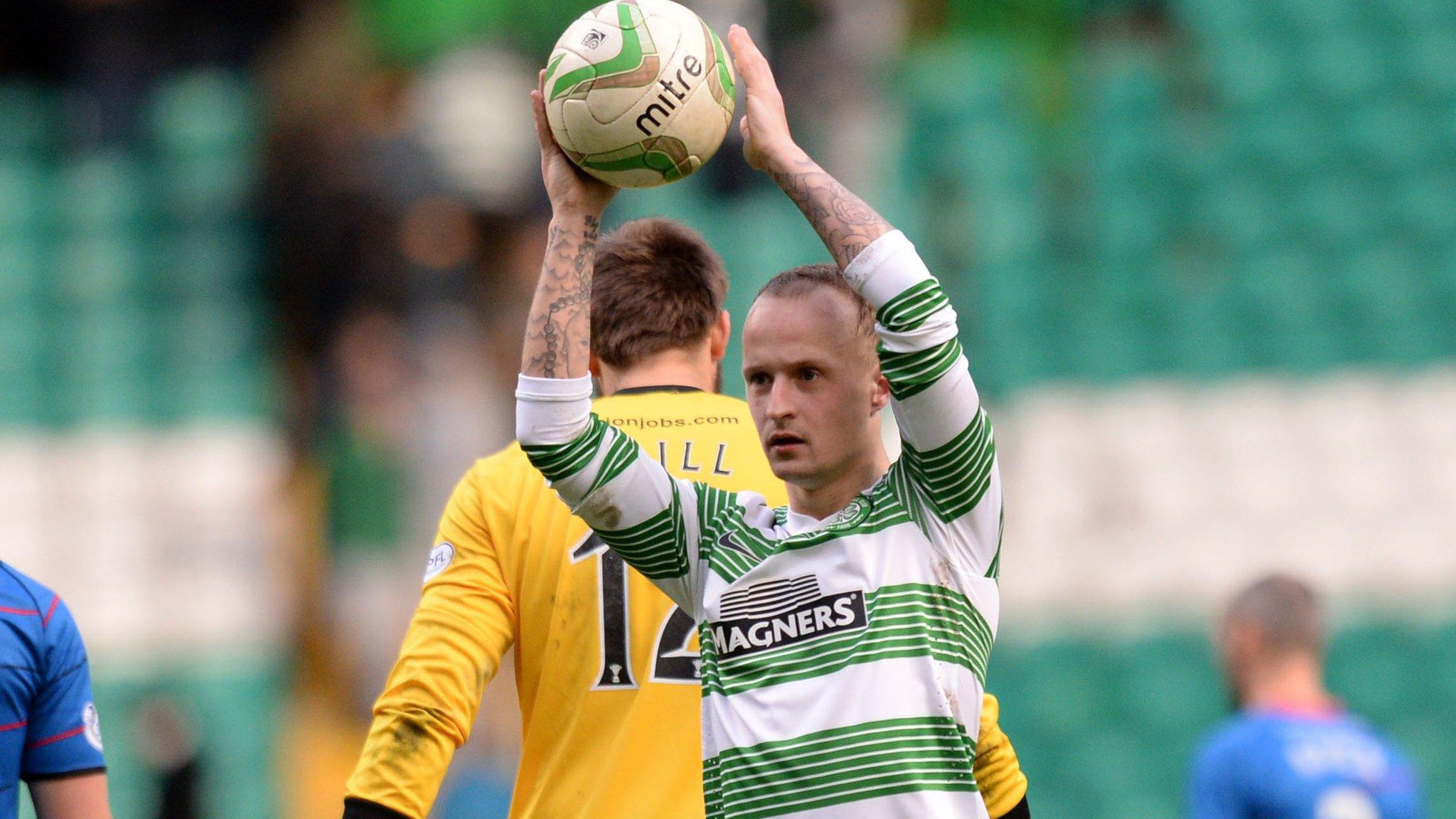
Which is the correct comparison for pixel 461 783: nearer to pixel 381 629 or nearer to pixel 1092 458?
pixel 381 629

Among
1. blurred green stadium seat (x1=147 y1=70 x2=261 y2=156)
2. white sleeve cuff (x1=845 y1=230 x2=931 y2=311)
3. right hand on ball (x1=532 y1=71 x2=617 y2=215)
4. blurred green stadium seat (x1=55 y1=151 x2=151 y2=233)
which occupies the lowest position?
white sleeve cuff (x1=845 y1=230 x2=931 y2=311)

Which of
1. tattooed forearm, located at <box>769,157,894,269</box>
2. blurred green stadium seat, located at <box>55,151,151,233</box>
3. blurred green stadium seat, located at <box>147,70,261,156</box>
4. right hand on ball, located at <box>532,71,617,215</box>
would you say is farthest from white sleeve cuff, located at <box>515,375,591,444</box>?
blurred green stadium seat, located at <box>55,151,151,233</box>

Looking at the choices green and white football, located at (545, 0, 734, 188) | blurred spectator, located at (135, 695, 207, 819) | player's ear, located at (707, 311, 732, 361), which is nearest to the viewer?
green and white football, located at (545, 0, 734, 188)

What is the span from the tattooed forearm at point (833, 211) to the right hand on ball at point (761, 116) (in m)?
0.02

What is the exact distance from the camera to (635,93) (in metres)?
2.97

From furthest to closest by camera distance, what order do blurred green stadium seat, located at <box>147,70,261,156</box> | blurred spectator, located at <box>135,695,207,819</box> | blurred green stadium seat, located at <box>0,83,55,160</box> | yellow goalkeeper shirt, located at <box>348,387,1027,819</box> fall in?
1. blurred green stadium seat, located at <box>0,83,55,160</box>
2. blurred green stadium seat, located at <box>147,70,261,156</box>
3. blurred spectator, located at <box>135,695,207,819</box>
4. yellow goalkeeper shirt, located at <box>348,387,1027,819</box>

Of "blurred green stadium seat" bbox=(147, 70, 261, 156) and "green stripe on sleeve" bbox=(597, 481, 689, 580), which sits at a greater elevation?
"blurred green stadium seat" bbox=(147, 70, 261, 156)

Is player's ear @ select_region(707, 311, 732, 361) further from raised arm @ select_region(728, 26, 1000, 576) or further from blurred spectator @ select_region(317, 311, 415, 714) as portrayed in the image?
blurred spectator @ select_region(317, 311, 415, 714)

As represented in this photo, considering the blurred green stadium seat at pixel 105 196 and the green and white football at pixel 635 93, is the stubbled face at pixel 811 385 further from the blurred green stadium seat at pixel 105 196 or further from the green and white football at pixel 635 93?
the blurred green stadium seat at pixel 105 196

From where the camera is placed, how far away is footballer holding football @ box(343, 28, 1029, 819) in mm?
3396

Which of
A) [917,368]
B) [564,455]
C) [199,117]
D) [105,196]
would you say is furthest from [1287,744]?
[105,196]

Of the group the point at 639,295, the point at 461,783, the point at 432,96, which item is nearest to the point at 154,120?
the point at 432,96

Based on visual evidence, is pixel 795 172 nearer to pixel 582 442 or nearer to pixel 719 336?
pixel 582 442

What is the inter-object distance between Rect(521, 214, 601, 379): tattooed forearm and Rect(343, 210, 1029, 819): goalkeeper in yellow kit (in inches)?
26.5
